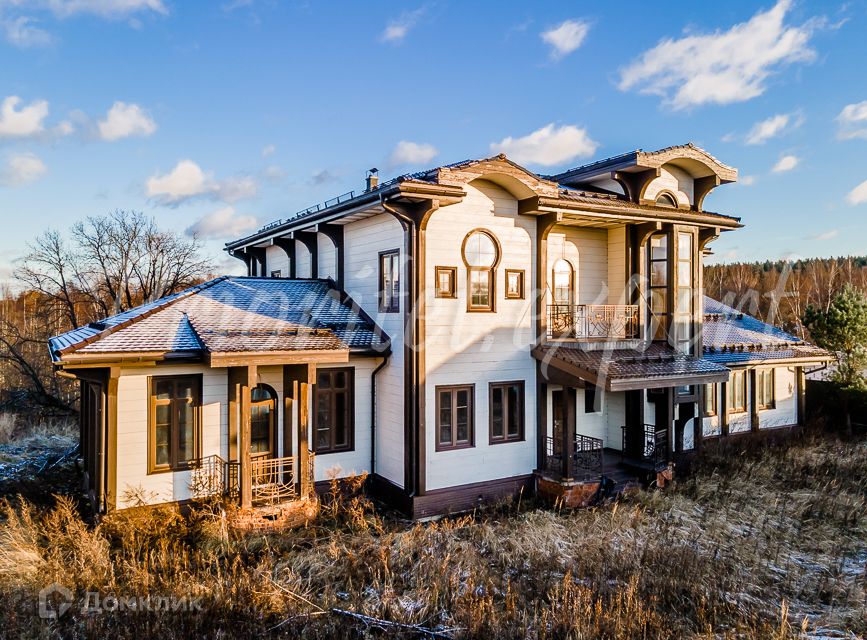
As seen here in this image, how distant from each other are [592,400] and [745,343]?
6596 millimetres

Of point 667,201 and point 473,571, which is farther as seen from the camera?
point 667,201

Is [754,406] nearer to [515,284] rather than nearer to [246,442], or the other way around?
[515,284]

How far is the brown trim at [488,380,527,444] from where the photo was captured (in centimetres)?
1153

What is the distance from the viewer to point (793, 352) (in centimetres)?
1773

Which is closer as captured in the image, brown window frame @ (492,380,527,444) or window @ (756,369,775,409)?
brown window frame @ (492,380,527,444)

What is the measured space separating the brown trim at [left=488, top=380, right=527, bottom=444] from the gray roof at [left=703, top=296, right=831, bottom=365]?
7224mm

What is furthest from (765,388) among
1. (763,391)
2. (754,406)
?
(754,406)

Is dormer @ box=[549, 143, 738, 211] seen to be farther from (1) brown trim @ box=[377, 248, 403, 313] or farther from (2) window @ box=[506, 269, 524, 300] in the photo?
(1) brown trim @ box=[377, 248, 403, 313]

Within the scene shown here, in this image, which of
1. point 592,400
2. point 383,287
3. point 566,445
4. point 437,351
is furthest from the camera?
point 592,400

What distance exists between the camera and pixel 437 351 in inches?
431

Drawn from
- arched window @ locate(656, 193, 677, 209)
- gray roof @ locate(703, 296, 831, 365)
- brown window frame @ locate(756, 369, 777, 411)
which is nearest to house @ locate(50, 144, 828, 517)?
arched window @ locate(656, 193, 677, 209)

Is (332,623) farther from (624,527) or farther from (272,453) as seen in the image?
(624,527)

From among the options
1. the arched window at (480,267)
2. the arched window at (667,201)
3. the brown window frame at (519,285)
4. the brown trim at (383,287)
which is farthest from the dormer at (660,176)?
the brown trim at (383,287)

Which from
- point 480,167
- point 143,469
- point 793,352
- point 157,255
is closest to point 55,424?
point 157,255
